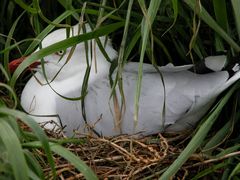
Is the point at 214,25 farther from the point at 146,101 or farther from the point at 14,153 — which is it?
the point at 14,153

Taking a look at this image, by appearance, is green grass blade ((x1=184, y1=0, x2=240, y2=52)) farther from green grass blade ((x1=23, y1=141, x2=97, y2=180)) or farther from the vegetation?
green grass blade ((x1=23, y1=141, x2=97, y2=180))

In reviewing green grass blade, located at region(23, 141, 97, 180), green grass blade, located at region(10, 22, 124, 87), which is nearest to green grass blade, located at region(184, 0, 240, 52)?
green grass blade, located at region(10, 22, 124, 87)

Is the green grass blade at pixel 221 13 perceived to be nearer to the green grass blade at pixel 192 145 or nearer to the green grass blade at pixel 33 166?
the green grass blade at pixel 192 145

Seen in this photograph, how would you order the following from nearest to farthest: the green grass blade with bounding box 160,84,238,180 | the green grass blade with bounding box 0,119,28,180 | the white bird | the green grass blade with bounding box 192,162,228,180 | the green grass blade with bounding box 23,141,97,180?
the green grass blade with bounding box 0,119,28,180 < the green grass blade with bounding box 23,141,97,180 < the green grass blade with bounding box 160,84,238,180 < the green grass blade with bounding box 192,162,228,180 < the white bird

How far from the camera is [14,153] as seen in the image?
1604mm

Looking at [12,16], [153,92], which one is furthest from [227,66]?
[12,16]

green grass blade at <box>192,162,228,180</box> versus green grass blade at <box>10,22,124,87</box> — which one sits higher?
green grass blade at <box>10,22,124,87</box>

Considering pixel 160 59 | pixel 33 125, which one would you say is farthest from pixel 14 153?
pixel 160 59

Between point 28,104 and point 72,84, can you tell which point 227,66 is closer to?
point 72,84

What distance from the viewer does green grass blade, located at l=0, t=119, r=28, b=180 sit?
5.20 ft

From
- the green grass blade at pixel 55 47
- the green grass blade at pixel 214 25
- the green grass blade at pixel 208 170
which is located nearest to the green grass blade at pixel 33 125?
the green grass blade at pixel 55 47

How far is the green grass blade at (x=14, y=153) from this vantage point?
158 cm

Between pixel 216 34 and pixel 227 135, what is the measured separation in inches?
16.3

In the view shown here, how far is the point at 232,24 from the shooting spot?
2.53m
